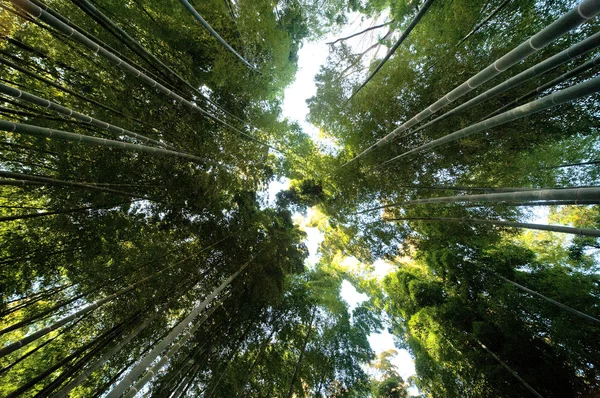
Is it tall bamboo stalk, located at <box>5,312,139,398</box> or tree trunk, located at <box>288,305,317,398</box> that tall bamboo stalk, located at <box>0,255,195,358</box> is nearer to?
tall bamboo stalk, located at <box>5,312,139,398</box>

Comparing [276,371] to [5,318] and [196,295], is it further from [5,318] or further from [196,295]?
[5,318]

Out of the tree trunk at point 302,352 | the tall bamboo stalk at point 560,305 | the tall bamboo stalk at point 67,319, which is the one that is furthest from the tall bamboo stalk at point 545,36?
the tree trunk at point 302,352

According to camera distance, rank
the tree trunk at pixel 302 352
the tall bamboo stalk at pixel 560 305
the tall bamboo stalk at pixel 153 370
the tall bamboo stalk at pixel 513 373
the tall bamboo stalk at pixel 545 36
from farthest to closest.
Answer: the tree trunk at pixel 302 352 < the tall bamboo stalk at pixel 513 373 < the tall bamboo stalk at pixel 560 305 < the tall bamboo stalk at pixel 153 370 < the tall bamboo stalk at pixel 545 36

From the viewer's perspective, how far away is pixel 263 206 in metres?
6.32

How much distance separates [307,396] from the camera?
5258mm

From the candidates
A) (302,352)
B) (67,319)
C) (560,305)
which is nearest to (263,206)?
(302,352)

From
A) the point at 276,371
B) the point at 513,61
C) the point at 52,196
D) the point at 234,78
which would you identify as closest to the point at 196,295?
the point at 276,371

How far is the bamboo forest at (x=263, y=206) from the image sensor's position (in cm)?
365

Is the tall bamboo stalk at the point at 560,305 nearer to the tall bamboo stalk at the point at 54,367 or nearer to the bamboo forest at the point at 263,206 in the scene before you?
the bamboo forest at the point at 263,206

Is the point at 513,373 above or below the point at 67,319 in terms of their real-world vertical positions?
above

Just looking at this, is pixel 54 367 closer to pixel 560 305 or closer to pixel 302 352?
pixel 302 352

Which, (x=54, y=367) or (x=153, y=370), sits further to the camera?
(x=54, y=367)

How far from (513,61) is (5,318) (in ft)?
27.1

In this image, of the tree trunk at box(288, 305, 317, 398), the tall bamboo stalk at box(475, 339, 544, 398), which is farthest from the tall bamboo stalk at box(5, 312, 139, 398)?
the tall bamboo stalk at box(475, 339, 544, 398)
